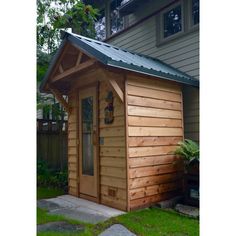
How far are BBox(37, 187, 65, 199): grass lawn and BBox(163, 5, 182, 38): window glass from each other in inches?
168

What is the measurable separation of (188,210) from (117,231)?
1.35 metres

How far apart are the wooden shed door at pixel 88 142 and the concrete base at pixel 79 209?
10.9 inches

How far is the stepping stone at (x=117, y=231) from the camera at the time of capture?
126 inches

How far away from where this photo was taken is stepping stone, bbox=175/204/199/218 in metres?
3.90

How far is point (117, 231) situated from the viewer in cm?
328

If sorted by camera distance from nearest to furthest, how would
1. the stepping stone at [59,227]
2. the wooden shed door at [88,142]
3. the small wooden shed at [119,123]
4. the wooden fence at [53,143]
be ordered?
1. the stepping stone at [59,227]
2. the small wooden shed at [119,123]
3. the wooden shed door at [88,142]
4. the wooden fence at [53,143]

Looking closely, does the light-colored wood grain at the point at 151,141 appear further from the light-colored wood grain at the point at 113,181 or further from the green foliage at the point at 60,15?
the green foliage at the point at 60,15

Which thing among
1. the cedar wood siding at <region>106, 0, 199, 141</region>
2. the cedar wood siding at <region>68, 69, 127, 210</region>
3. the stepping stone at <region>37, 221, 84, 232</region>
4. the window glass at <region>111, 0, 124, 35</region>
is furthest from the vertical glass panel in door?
the window glass at <region>111, 0, 124, 35</region>

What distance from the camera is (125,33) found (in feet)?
24.2

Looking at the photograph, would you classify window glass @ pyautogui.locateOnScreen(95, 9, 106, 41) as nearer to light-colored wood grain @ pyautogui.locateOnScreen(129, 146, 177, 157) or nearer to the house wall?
the house wall

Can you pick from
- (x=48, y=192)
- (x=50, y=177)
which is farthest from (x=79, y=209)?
(x=50, y=177)

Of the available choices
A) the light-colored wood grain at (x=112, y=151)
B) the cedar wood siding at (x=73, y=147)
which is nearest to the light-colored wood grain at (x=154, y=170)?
the light-colored wood grain at (x=112, y=151)
